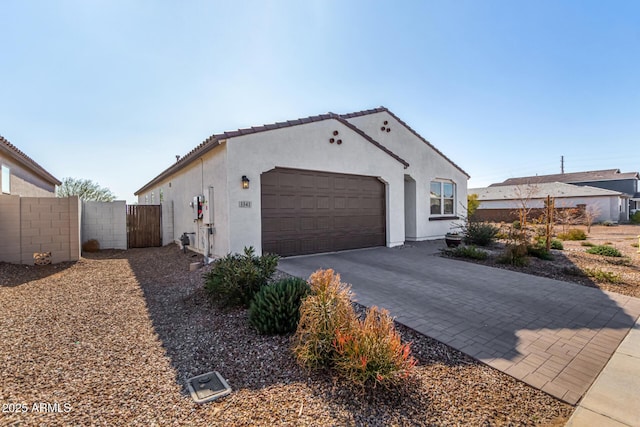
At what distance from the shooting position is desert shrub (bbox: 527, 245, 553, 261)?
30.5 feet

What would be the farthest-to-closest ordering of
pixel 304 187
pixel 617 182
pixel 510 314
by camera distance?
pixel 617 182 < pixel 304 187 < pixel 510 314

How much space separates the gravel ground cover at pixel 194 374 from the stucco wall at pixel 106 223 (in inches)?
340

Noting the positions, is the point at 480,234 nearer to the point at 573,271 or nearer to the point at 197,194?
the point at 573,271

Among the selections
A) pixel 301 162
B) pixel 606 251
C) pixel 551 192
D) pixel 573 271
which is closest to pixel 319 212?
pixel 301 162

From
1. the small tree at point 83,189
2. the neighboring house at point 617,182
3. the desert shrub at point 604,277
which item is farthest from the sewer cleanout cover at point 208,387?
the neighboring house at point 617,182

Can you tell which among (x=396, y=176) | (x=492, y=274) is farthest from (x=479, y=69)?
(x=492, y=274)

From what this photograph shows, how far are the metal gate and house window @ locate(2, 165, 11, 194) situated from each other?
12.3ft

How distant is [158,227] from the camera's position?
548 inches

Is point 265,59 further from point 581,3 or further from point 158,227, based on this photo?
point 158,227

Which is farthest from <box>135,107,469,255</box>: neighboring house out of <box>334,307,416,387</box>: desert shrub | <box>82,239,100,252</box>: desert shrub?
<box>334,307,416,387</box>: desert shrub

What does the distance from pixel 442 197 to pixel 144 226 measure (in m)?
14.3

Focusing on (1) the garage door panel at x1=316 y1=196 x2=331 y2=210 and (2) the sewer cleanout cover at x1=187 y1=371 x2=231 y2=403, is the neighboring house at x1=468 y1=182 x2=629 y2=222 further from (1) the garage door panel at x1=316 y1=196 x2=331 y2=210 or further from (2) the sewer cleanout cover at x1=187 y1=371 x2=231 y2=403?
(2) the sewer cleanout cover at x1=187 y1=371 x2=231 y2=403

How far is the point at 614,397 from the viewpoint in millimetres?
2646

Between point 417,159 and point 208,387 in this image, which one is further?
point 417,159
